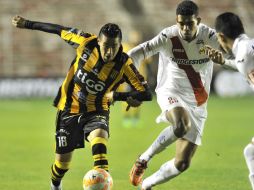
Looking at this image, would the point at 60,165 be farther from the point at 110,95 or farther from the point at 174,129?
the point at 174,129

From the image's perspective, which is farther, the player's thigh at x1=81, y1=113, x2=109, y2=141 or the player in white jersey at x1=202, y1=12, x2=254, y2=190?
the player's thigh at x1=81, y1=113, x2=109, y2=141

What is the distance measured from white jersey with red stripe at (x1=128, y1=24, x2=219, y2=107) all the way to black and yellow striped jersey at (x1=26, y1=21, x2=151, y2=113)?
61 cm

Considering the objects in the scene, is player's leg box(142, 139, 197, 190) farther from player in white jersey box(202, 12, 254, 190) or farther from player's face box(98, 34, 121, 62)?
player in white jersey box(202, 12, 254, 190)

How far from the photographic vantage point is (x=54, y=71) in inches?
1072

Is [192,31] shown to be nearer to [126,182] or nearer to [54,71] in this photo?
[126,182]

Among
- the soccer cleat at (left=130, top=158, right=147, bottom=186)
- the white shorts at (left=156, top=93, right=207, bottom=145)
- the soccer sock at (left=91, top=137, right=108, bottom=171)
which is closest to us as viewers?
the soccer sock at (left=91, top=137, right=108, bottom=171)

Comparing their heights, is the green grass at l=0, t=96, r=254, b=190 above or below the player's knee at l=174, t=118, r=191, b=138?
below

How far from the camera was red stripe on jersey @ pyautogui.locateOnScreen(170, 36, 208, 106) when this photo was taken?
8.39 meters

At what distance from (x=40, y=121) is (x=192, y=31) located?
33.4ft

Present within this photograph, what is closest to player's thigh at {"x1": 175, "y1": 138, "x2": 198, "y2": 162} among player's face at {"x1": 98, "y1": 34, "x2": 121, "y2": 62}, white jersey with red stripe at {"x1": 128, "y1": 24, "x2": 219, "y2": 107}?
white jersey with red stripe at {"x1": 128, "y1": 24, "x2": 219, "y2": 107}

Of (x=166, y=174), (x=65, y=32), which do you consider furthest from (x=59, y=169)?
→ (x=65, y=32)

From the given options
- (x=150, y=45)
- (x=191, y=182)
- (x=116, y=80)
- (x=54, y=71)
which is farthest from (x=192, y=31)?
(x=54, y=71)

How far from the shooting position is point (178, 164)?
7.83 metres

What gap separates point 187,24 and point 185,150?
4.56 ft
